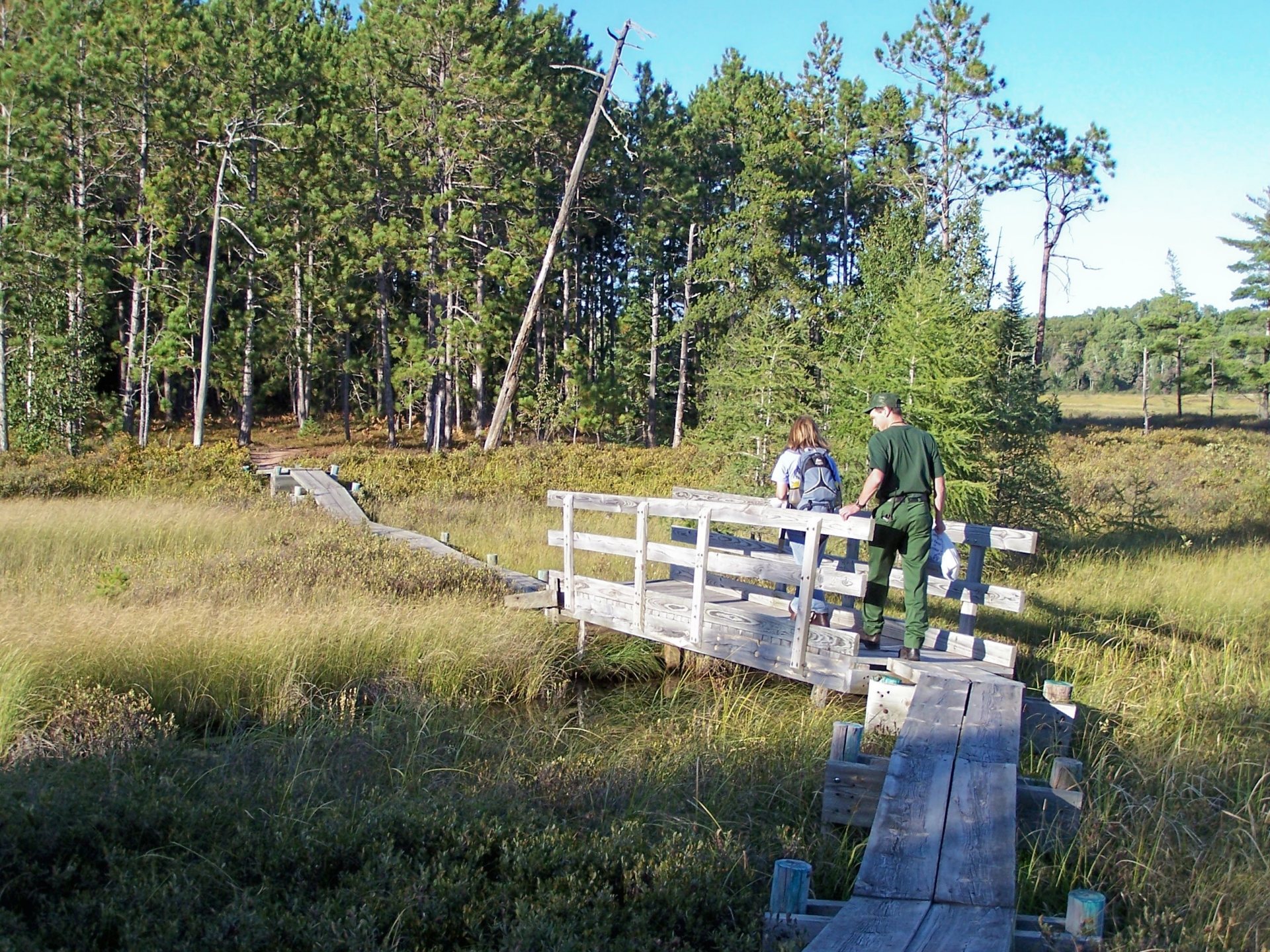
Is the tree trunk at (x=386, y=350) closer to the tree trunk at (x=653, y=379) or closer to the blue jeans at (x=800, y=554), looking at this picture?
the tree trunk at (x=653, y=379)

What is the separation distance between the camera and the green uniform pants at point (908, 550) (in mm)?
7383

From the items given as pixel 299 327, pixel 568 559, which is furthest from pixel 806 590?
pixel 299 327

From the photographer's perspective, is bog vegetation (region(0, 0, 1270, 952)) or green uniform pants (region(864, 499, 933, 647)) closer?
bog vegetation (region(0, 0, 1270, 952))

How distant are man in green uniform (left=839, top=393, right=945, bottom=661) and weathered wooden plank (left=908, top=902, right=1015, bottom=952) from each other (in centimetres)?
342

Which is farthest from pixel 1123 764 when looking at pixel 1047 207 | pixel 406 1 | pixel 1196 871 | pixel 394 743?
pixel 1047 207

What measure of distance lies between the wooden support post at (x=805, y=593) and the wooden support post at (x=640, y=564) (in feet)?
5.39

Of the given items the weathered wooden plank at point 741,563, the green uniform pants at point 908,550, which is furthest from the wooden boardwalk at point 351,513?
the green uniform pants at point 908,550

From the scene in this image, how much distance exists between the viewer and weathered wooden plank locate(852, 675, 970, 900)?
413 cm

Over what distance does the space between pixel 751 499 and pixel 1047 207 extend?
1569 inches

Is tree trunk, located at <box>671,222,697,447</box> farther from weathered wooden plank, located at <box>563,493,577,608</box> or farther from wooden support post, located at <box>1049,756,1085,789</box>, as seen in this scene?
wooden support post, located at <box>1049,756,1085,789</box>

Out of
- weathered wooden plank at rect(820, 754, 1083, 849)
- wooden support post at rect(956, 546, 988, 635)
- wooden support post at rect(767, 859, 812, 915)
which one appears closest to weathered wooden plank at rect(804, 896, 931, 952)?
wooden support post at rect(767, 859, 812, 915)

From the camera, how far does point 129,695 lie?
6.56 metres

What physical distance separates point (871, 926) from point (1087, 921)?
0.77m

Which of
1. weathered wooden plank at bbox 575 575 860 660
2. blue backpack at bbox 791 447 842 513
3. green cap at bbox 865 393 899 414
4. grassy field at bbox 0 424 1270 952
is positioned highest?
green cap at bbox 865 393 899 414
